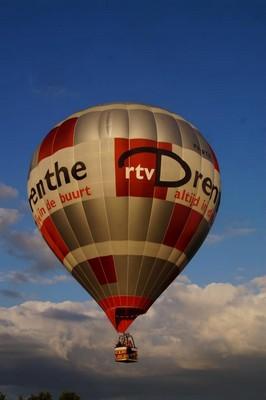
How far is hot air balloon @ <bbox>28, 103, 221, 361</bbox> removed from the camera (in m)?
36.5

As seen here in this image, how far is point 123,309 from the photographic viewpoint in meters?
36.8

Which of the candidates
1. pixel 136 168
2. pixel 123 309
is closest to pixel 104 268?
pixel 123 309

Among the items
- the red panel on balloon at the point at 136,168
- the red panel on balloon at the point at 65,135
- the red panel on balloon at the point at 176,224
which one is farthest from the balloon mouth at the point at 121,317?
the red panel on balloon at the point at 65,135

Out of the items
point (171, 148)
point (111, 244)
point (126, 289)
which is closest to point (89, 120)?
point (171, 148)

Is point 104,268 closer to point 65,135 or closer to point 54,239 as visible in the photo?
point 54,239

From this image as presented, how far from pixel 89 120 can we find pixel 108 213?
5.68 m

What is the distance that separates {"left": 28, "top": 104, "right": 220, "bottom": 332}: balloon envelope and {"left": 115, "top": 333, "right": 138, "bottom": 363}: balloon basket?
2.40 ft

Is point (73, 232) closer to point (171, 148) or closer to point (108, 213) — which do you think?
point (108, 213)

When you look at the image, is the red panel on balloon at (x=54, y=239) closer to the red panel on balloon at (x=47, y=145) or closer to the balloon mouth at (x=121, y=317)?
the red panel on balloon at (x=47, y=145)

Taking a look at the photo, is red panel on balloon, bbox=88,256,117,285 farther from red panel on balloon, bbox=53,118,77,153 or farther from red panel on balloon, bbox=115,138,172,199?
red panel on balloon, bbox=53,118,77,153

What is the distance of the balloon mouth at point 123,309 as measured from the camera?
36.8 meters

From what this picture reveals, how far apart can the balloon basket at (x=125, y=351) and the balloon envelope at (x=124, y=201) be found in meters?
0.73

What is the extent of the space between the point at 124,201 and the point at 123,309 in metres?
6.04

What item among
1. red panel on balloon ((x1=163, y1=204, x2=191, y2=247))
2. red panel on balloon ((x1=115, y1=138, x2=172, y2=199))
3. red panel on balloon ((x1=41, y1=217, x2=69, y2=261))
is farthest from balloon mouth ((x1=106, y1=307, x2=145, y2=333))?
red panel on balloon ((x1=115, y1=138, x2=172, y2=199))
